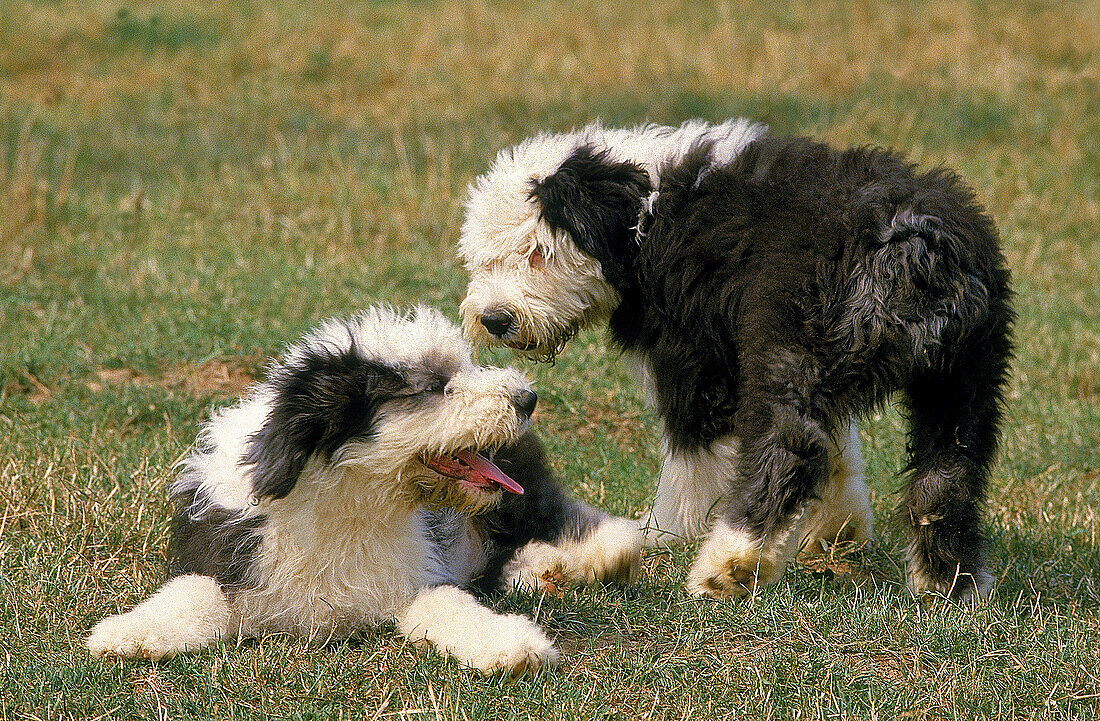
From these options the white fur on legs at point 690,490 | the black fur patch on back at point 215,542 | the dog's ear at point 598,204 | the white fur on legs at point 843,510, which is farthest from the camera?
the white fur on legs at point 843,510

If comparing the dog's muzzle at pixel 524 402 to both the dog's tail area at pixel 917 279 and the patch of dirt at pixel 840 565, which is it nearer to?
the dog's tail area at pixel 917 279

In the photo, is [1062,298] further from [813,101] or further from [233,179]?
[233,179]

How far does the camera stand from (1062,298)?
900cm

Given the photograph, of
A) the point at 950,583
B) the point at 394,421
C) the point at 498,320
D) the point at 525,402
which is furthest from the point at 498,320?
the point at 950,583

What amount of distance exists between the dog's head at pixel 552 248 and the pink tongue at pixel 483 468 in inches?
37.2

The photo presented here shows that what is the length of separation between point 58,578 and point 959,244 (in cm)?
347

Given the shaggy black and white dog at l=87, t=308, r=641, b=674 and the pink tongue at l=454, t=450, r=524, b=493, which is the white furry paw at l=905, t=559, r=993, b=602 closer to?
the shaggy black and white dog at l=87, t=308, r=641, b=674

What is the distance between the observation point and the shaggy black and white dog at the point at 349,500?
3.73 meters

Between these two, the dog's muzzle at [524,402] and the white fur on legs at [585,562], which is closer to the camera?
→ the dog's muzzle at [524,402]

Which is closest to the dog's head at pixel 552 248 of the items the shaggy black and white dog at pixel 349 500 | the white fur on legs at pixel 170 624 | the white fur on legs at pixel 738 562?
the shaggy black and white dog at pixel 349 500

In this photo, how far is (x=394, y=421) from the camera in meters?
3.73

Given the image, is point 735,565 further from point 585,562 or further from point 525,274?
point 525,274

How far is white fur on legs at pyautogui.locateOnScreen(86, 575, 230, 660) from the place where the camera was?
3.77 metres

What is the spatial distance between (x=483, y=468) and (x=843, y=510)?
6.25ft
